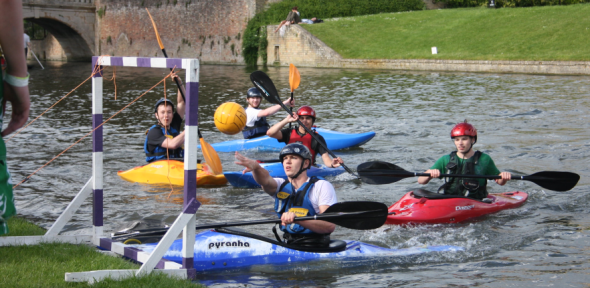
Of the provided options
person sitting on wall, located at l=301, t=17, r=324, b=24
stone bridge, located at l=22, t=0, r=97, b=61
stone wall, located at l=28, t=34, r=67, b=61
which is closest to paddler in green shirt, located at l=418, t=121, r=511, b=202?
person sitting on wall, located at l=301, t=17, r=324, b=24

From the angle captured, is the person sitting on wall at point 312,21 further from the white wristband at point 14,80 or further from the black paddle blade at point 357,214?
the white wristband at point 14,80

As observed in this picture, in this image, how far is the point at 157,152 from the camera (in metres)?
8.69

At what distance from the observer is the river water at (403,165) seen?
17.4ft

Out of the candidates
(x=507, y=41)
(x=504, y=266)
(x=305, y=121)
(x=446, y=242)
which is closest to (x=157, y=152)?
(x=305, y=121)

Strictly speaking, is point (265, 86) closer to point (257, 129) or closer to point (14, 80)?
point (257, 129)

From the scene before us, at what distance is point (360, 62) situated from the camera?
2986 centimetres

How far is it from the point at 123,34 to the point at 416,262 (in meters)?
47.7

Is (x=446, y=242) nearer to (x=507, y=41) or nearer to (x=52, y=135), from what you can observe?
(x=52, y=135)

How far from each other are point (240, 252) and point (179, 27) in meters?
41.2

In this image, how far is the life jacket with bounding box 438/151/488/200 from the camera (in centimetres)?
709

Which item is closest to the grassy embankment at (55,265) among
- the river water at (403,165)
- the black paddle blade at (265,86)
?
the river water at (403,165)

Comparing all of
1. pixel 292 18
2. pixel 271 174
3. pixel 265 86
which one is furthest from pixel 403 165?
pixel 292 18

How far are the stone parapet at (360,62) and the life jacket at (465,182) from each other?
702 inches

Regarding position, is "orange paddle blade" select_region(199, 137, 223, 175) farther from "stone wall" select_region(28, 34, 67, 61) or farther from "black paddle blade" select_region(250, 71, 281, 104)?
"stone wall" select_region(28, 34, 67, 61)
